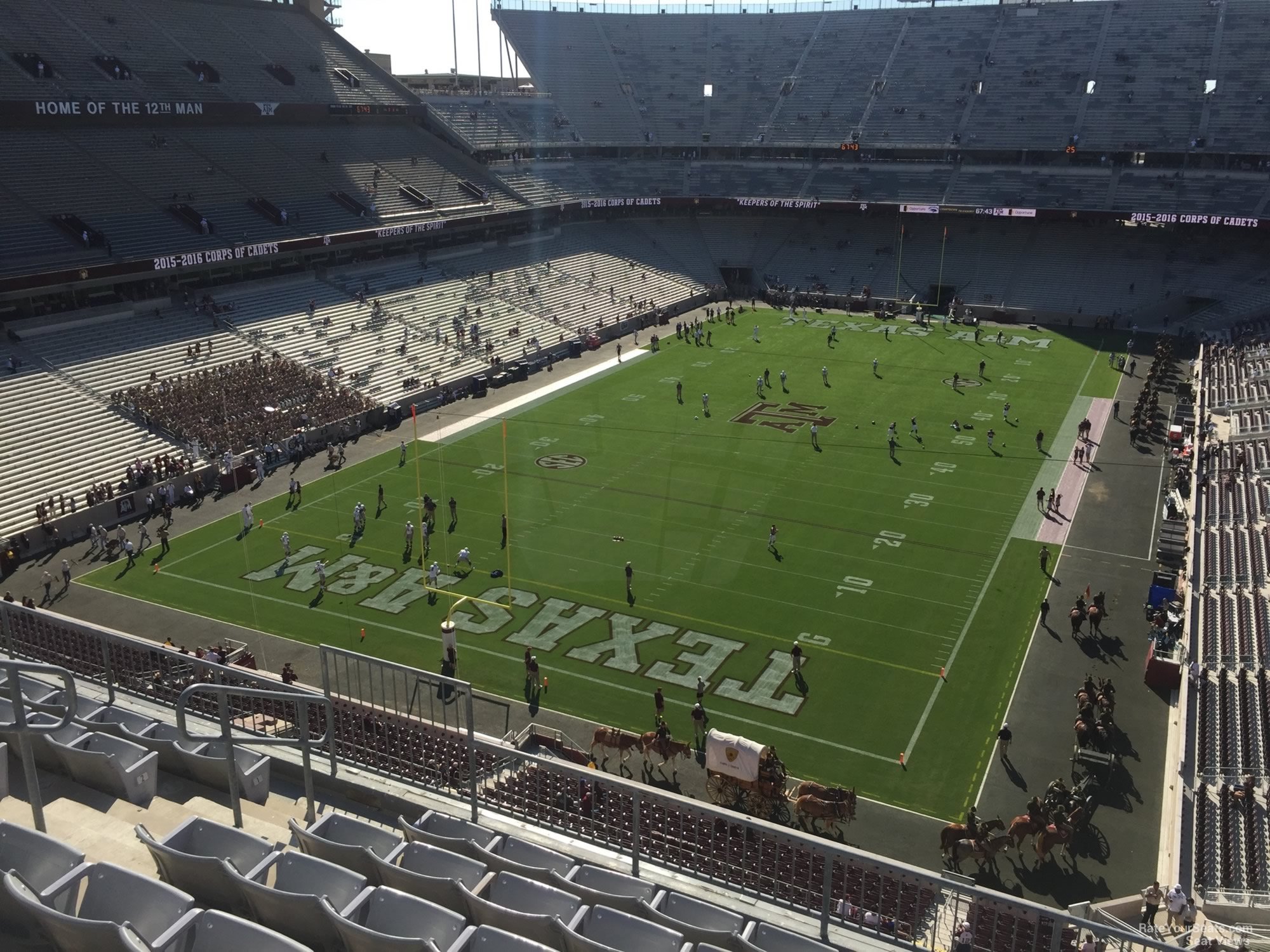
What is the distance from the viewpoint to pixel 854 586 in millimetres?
23344

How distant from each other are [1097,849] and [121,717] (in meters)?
12.9

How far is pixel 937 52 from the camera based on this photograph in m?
67.2

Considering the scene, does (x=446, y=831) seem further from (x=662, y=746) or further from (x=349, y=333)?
(x=349, y=333)

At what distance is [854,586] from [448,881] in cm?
1713

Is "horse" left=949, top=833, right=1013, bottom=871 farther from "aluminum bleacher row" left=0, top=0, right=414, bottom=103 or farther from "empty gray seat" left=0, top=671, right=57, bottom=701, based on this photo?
→ "aluminum bleacher row" left=0, top=0, right=414, bottom=103

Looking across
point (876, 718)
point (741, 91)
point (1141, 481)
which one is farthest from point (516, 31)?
point (876, 718)

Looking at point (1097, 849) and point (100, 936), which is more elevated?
point (100, 936)

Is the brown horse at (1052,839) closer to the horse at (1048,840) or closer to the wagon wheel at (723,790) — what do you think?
the horse at (1048,840)

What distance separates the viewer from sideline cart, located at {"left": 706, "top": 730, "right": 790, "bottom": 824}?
1495 centimetres

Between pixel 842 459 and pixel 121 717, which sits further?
pixel 842 459

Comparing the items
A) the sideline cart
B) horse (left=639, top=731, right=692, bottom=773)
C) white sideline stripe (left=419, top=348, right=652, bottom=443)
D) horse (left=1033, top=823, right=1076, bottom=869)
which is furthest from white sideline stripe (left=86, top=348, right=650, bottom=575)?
horse (left=1033, top=823, right=1076, bottom=869)

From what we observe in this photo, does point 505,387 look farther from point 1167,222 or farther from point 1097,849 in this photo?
point 1167,222

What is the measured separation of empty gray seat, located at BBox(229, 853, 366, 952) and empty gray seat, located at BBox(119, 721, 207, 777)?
6.61 feet

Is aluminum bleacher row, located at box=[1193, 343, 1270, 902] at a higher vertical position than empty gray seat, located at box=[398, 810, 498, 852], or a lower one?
lower
